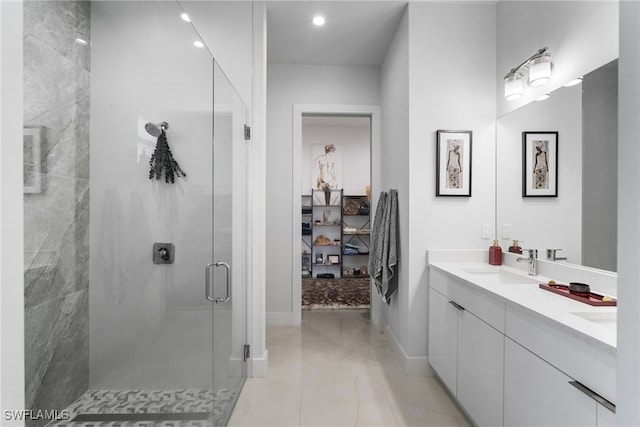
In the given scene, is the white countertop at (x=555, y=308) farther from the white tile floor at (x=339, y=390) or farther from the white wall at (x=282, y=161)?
the white wall at (x=282, y=161)

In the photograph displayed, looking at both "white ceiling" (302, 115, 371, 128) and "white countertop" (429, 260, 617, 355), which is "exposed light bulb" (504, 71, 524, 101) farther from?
"white ceiling" (302, 115, 371, 128)

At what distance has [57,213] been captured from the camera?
0.88 meters

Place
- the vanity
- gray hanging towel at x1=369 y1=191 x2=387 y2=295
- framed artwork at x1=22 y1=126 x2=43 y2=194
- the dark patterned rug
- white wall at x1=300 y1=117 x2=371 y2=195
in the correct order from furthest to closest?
white wall at x1=300 y1=117 x2=371 y2=195 → the dark patterned rug → gray hanging towel at x1=369 y1=191 x2=387 y2=295 → the vanity → framed artwork at x1=22 y1=126 x2=43 y2=194

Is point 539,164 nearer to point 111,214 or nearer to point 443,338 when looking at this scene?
point 443,338

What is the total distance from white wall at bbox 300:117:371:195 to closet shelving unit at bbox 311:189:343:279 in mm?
295

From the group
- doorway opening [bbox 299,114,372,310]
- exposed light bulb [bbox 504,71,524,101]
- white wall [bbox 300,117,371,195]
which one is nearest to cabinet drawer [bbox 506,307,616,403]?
exposed light bulb [bbox 504,71,524,101]

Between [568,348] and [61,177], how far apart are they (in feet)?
5.47

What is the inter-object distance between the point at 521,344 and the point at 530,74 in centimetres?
174

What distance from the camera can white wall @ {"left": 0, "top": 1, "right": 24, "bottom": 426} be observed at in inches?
15.9

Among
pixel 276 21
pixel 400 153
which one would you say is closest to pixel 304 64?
pixel 276 21

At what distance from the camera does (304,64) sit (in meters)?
3.69

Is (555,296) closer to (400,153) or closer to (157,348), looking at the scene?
(400,153)

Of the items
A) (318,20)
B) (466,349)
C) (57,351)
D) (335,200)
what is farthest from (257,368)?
(335,200)

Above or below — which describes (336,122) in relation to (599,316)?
above
